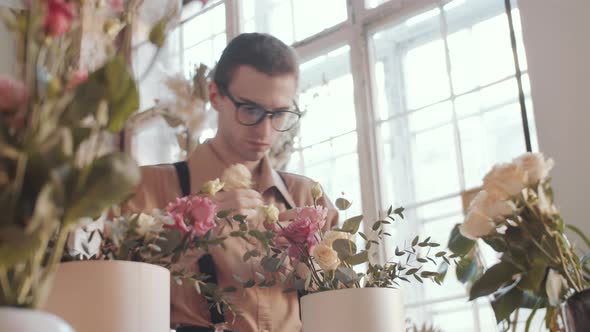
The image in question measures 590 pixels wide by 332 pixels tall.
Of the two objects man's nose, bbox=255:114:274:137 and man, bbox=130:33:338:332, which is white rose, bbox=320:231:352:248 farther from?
man's nose, bbox=255:114:274:137

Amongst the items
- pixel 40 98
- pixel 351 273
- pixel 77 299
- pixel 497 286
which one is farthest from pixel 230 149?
pixel 40 98

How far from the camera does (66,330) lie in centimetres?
65

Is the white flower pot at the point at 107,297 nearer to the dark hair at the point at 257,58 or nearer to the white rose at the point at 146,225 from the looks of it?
the white rose at the point at 146,225

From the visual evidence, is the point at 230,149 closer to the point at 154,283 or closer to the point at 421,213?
the point at 421,213

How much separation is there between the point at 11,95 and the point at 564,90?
1678mm

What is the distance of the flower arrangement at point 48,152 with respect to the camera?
641 mm

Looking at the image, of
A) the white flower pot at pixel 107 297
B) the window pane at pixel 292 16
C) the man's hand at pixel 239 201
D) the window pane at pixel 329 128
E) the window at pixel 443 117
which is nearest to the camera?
the white flower pot at pixel 107 297

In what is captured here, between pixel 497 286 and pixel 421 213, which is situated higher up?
pixel 421 213

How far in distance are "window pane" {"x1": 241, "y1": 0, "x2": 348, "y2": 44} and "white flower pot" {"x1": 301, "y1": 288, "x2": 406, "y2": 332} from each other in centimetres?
182

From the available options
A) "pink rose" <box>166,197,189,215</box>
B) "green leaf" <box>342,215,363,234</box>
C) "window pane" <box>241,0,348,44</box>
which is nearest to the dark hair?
"green leaf" <box>342,215,363,234</box>

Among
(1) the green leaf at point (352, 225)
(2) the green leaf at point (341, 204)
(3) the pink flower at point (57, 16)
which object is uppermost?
(3) the pink flower at point (57, 16)

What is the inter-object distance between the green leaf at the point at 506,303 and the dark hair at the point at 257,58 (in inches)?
34.6

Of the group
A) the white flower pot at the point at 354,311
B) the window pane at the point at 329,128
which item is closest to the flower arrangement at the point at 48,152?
the white flower pot at the point at 354,311

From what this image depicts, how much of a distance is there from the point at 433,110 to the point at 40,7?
6.75 feet
